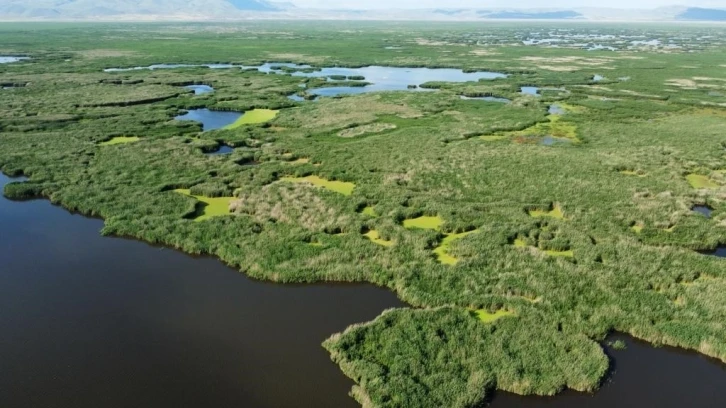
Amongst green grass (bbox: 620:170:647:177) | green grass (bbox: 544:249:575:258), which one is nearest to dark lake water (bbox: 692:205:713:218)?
green grass (bbox: 620:170:647:177)

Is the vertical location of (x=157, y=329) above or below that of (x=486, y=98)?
below

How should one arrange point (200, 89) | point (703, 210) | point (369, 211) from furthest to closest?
1. point (200, 89)
2. point (703, 210)
3. point (369, 211)

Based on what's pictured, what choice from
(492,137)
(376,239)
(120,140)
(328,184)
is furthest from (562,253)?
(120,140)

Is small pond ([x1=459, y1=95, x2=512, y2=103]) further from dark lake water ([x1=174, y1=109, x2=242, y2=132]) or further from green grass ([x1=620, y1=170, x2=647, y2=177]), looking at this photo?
dark lake water ([x1=174, y1=109, x2=242, y2=132])

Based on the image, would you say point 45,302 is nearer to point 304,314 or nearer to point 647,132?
point 304,314

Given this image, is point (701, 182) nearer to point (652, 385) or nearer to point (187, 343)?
point (652, 385)

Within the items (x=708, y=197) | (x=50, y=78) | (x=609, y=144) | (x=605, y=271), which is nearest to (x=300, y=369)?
(x=605, y=271)

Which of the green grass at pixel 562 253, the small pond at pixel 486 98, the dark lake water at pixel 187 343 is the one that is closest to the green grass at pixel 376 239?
the dark lake water at pixel 187 343
